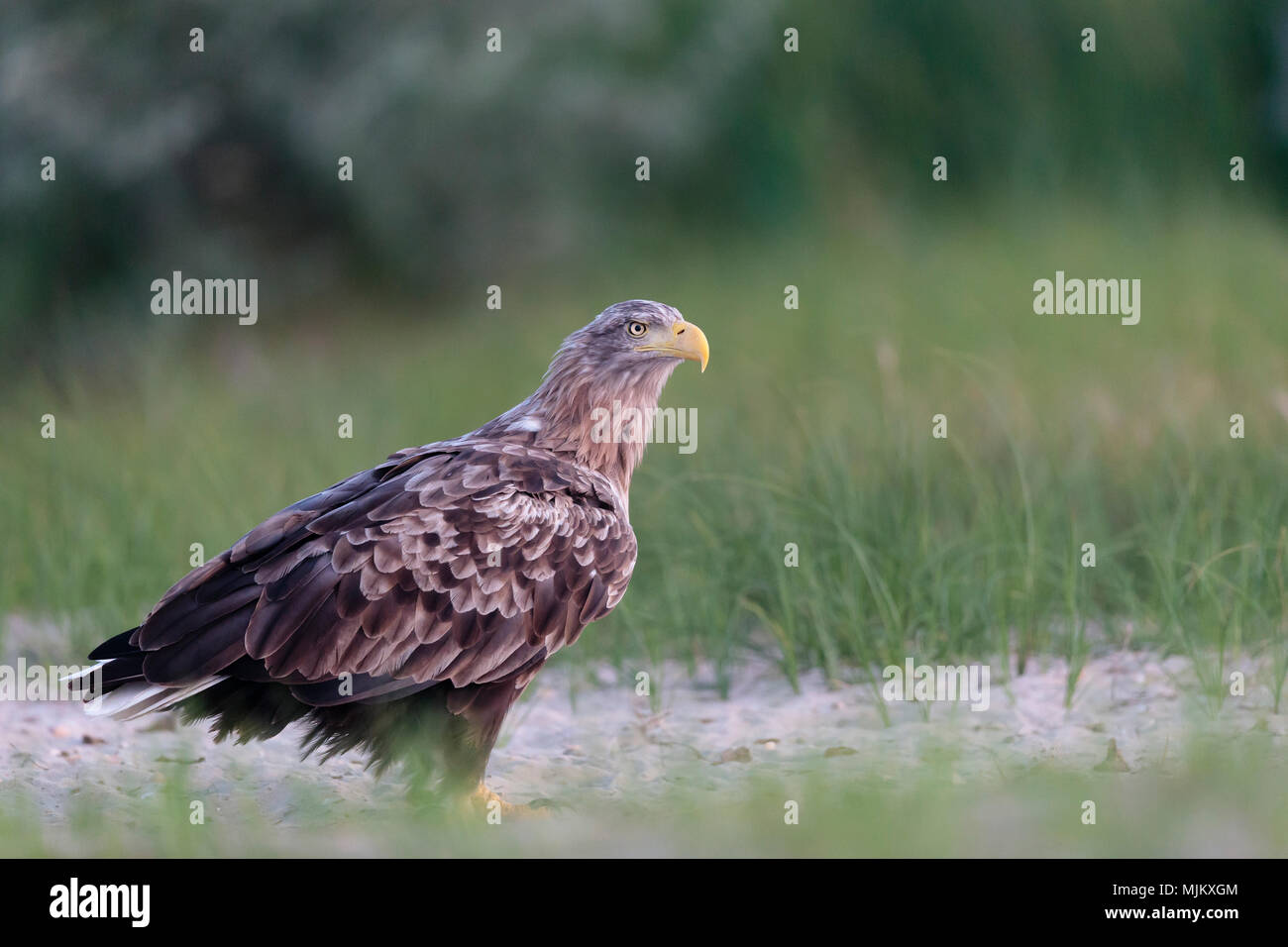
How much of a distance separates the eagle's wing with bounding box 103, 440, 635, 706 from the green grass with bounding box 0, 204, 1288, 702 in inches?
63.4

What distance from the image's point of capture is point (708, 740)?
5.85 meters

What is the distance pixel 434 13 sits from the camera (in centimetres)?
1203

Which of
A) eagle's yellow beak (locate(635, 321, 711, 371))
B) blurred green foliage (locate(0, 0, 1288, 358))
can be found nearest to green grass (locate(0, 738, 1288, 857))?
eagle's yellow beak (locate(635, 321, 711, 371))

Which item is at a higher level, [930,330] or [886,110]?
[886,110]

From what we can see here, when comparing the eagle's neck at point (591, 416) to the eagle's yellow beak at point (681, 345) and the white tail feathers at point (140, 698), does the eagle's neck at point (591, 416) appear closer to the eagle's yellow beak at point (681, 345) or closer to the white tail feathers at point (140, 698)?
the eagle's yellow beak at point (681, 345)

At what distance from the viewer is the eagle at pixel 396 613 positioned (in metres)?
4.72

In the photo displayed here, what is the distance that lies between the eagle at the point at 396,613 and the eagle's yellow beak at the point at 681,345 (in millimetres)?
657

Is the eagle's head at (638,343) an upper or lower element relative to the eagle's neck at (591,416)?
upper

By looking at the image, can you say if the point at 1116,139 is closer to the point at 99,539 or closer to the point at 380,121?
the point at 380,121

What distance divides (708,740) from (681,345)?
1576 mm

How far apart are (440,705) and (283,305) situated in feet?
31.9

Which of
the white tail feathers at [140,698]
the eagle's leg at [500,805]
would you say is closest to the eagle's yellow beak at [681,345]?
the eagle's leg at [500,805]

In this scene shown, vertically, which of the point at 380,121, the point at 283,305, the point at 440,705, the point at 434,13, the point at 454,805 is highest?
the point at 434,13

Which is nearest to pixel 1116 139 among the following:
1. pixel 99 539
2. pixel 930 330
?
pixel 930 330
